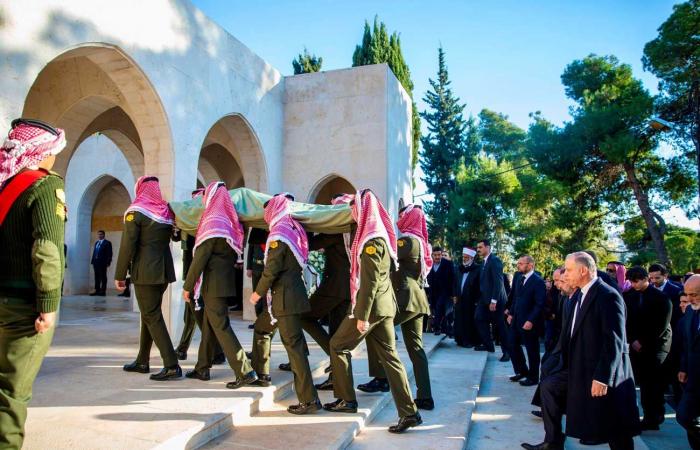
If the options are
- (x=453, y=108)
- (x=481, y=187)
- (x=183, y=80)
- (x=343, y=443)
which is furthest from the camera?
(x=453, y=108)

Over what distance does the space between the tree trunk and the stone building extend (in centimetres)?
893

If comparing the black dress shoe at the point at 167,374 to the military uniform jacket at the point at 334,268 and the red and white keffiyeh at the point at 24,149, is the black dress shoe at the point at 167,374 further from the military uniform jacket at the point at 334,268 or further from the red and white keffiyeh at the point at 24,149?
the red and white keffiyeh at the point at 24,149

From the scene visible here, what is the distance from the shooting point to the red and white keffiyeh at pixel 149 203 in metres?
5.00

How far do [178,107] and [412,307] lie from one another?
531 centimetres

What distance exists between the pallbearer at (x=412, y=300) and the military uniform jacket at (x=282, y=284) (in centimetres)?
85

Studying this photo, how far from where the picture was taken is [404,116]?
13141 millimetres

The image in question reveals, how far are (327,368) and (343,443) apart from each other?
1953 mm

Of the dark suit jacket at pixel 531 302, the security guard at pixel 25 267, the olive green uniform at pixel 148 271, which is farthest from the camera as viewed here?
the dark suit jacket at pixel 531 302

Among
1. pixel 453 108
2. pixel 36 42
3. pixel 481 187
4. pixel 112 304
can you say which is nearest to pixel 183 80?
pixel 36 42

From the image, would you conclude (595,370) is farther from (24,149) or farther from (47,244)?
(24,149)

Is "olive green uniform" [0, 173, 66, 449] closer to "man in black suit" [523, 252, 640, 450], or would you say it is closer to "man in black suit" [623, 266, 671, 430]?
"man in black suit" [523, 252, 640, 450]

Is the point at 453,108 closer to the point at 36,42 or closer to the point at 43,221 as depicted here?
the point at 36,42

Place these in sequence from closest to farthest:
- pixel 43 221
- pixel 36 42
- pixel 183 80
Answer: pixel 43 221 < pixel 36 42 < pixel 183 80

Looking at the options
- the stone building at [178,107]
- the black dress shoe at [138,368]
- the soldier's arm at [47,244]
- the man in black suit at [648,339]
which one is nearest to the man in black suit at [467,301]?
the stone building at [178,107]
